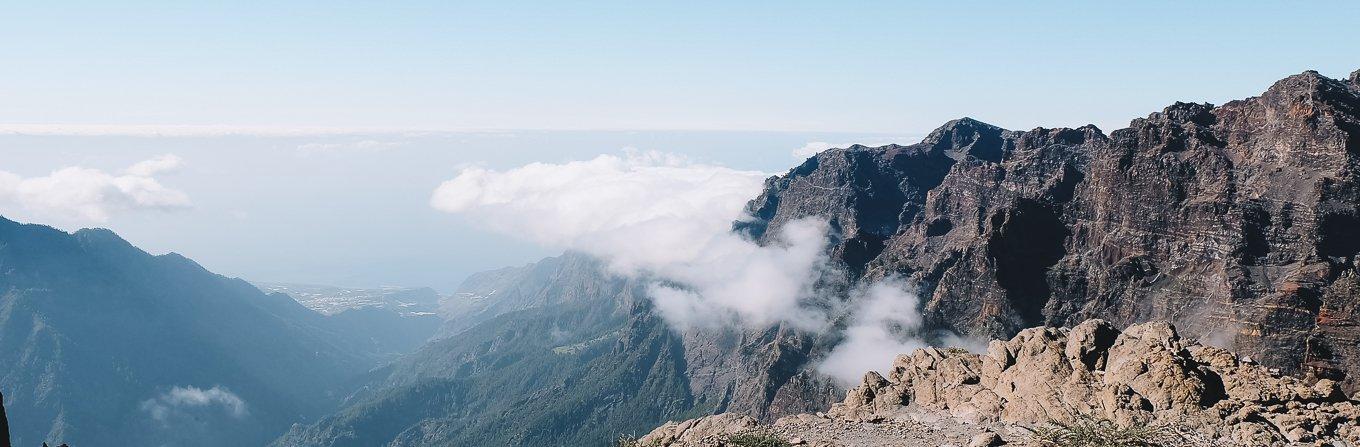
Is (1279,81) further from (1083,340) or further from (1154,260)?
(1083,340)

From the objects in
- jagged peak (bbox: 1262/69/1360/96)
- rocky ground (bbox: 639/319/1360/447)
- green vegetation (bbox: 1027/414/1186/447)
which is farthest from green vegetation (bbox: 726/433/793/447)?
jagged peak (bbox: 1262/69/1360/96)

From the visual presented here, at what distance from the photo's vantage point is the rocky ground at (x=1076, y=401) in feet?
182

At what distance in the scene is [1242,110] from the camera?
648 feet

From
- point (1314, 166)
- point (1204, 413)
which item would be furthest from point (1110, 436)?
point (1314, 166)

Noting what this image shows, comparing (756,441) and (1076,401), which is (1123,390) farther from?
→ (756,441)

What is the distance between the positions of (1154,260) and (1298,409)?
165 metres

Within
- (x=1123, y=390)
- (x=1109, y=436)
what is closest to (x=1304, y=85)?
(x=1123, y=390)

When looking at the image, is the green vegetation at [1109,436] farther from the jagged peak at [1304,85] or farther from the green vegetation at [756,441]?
the jagged peak at [1304,85]

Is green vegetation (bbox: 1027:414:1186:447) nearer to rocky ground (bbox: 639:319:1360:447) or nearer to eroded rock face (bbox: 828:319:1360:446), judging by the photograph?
rocky ground (bbox: 639:319:1360:447)

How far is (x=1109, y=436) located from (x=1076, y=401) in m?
13.4

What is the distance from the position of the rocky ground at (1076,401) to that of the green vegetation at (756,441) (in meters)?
1.73

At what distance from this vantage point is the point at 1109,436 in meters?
52.6

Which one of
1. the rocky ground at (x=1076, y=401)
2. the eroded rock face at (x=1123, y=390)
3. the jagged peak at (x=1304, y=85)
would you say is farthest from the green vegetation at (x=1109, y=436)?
the jagged peak at (x=1304, y=85)

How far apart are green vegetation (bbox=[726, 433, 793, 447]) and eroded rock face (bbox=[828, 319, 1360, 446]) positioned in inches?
546
